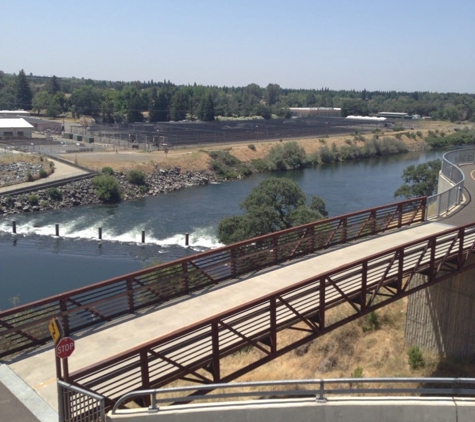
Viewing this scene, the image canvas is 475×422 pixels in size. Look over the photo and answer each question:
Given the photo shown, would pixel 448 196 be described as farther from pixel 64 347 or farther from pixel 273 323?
pixel 64 347

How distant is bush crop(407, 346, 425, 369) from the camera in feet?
48.7

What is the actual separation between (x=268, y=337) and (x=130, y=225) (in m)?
32.6

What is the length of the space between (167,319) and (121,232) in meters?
29.3

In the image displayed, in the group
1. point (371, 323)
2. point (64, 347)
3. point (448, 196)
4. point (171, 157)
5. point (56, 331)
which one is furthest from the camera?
point (171, 157)

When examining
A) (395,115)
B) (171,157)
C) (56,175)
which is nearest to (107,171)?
(56,175)

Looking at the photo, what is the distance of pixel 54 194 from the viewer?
47.2 m

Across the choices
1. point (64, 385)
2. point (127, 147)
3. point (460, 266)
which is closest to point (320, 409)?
point (64, 385)

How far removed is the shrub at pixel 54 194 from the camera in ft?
155

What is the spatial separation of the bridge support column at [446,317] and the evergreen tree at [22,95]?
13245cm

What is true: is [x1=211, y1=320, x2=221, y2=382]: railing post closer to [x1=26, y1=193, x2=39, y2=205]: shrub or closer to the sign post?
the sign post

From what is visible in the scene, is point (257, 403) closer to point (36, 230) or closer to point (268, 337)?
point (268, 337)

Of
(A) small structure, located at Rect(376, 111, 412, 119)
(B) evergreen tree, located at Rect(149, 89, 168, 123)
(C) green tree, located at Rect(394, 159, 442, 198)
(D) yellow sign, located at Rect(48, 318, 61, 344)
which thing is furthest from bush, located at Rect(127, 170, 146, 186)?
(A) small structure, located at Rect(376, 111, 412, 119)

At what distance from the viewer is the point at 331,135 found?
9388 centimetres

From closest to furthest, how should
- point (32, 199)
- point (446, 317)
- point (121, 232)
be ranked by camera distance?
1. point (446, 317)
2. point (121, 232)
3. point (32, 199)
